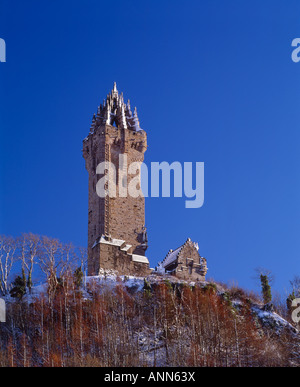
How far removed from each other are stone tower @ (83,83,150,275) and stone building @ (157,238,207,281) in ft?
12.5

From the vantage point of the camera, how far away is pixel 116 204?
63.2 meters

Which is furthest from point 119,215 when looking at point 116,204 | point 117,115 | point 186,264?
point 117,115

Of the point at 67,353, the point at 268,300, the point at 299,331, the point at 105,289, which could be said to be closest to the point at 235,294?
the point at 268,300

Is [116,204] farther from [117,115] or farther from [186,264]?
[117,115]

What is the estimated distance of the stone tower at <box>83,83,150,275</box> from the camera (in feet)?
198

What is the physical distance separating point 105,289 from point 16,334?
9294mm

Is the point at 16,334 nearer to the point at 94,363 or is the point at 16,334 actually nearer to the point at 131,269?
the point at 94,363

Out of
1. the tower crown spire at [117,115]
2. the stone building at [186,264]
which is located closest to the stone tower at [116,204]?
the tower crown spire at [117,115]

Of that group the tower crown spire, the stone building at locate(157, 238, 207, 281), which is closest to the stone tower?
the tower crown spire

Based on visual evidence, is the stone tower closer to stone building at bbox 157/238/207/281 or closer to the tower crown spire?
the tower crown spire

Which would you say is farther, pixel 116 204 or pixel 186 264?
pixel 186 264

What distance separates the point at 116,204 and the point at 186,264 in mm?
10273

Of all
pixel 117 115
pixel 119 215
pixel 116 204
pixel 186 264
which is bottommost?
pixel 186 264

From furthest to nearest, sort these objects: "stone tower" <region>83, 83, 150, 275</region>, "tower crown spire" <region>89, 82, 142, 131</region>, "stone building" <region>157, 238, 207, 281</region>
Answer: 1. "tower crown spire" <region>89, 82, 142, 131</region>
2. "stone building" <region>157, 238, 207, 281</region>
3. "stone tower" <region>83, 83, 150, 275</region>
